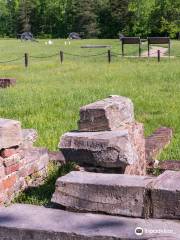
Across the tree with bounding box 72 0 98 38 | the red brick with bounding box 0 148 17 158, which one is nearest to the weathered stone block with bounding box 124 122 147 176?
the red brick with bounding box 0 148 17 158

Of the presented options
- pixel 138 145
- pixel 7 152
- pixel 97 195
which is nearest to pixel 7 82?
pixel 138 145

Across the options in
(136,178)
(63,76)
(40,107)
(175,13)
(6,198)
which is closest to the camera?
(136,178)

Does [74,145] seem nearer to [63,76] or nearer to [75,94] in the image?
[75,94]

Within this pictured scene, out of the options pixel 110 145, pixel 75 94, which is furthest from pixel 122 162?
pixel 75 94

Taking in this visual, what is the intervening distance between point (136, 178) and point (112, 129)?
147 cm

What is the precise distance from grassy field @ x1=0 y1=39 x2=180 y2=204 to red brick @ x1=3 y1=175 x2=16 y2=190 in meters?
2.43

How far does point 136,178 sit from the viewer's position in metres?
4.25

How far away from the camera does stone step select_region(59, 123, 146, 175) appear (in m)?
5.17

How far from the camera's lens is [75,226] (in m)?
3.82

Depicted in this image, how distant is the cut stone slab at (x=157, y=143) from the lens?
→ 23.5 feet

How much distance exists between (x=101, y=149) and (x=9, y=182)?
104 centimetres

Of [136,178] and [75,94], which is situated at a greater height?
[136,178]

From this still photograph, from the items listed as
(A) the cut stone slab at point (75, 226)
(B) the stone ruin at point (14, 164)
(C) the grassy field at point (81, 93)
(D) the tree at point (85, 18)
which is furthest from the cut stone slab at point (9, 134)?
(D) the tree at point (85, 18)

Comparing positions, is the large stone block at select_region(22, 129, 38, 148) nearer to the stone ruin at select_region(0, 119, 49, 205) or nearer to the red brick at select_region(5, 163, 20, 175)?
the stone ruin at select_region(0, 119, 49, 205)
